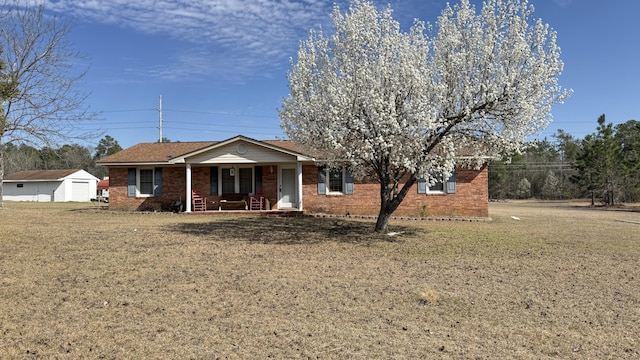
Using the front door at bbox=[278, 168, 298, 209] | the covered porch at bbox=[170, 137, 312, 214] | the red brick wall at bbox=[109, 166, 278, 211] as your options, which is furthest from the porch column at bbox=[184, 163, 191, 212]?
the front door at bbox=[278, 168, 298, 209]

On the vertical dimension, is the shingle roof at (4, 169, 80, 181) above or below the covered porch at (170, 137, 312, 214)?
above

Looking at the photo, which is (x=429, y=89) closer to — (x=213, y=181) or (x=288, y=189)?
(x=288, y=189)

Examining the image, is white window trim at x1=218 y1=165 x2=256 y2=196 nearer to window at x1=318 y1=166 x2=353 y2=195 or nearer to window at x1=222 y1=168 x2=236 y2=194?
window at x1=222 y1=168 x2=236 y2=194

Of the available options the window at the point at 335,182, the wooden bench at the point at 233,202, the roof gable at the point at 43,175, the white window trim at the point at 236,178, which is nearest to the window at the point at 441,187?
the window at the point at 335,182

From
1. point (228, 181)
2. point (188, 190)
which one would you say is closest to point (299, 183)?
point (228, 181)

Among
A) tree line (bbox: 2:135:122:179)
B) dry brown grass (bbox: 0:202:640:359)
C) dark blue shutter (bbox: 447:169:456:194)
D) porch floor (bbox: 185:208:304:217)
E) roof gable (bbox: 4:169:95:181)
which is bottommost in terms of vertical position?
dry brown grass (bbox: 0:202:640:359)

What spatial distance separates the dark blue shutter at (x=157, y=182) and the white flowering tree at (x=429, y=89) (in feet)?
39.3

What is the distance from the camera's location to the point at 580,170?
39156 millimetres

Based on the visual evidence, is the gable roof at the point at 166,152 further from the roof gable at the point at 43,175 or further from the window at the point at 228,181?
the roof gable at the point at 43,175

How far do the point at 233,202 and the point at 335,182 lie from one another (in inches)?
189

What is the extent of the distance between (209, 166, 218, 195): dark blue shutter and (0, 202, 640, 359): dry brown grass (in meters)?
9.10

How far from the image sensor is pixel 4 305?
5.45 metres

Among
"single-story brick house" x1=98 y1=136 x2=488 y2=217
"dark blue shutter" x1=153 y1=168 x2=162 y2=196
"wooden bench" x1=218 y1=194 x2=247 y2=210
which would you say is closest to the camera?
"single-story brick house" x1=98 y1=136 x2=488 y2=217

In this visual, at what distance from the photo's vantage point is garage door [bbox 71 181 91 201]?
4197 cm
